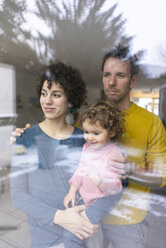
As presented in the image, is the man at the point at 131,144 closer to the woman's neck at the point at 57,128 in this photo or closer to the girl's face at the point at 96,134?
the girl's face at the point at 96,134

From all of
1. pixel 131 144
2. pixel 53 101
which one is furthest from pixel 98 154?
pixel 53 101

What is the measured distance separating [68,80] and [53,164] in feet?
1.33

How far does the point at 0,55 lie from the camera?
1.02 m

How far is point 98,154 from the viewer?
28.0 inches

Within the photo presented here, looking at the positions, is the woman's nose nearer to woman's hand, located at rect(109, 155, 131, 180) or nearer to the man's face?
the man's face

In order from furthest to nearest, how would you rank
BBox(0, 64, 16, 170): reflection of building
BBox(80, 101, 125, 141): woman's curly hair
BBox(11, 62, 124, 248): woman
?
BBox(0, 64, 16, 170): reflection of building
BBox(11, 62, 124, 248): woman
BBox(80, 101, 125, 141): woman's curly hair

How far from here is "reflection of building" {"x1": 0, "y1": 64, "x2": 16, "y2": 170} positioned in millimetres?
997

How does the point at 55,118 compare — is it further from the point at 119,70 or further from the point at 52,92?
the point at 119,70

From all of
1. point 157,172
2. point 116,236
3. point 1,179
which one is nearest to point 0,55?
point 1,179

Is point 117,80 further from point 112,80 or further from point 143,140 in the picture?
point 143,140

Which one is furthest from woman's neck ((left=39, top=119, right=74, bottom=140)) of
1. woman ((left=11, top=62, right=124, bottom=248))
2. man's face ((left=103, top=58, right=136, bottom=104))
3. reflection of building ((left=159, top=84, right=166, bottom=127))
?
reflection of building ((left=159, top=84, right=166, bottom=127))

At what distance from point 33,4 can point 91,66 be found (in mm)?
525

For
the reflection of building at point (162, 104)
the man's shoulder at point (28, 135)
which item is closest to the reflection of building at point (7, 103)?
the man's shoulder at point (28, 135)

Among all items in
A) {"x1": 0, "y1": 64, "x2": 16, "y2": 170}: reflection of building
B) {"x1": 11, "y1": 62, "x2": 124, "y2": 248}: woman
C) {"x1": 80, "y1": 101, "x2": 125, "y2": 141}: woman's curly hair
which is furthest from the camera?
{"x1": 0, "y1": 64, "x2": 16, "y2": 170}: reflection of building
